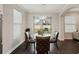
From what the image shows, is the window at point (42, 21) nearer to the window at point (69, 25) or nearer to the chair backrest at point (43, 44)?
the window at point (69, 25)

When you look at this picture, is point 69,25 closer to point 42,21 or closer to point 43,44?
point 42,21

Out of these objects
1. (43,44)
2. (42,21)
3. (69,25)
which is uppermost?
(42,21)

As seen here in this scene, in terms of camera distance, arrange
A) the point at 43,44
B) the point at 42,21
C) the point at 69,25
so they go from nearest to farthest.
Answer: the point at 43,44 → the point at 69,25 → the point at 42,21

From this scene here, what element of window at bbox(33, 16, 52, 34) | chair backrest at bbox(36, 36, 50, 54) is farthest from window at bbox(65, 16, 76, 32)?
chair backrest at bbox(36, 36, 50, 54)

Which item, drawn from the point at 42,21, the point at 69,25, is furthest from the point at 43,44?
the point at 69,25

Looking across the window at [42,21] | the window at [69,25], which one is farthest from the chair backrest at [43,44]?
the window at [69,25]

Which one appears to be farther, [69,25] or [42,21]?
[42,21]

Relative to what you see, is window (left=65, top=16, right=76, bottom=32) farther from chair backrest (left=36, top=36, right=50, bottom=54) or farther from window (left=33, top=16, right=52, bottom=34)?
chair backrest (left=36, top=36, right=50, bottom=54)

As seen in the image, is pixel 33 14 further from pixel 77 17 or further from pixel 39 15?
pixel 77 17

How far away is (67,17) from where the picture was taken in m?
10.7

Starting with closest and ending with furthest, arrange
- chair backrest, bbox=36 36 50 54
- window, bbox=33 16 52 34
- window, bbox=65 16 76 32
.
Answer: chair backrest, bbox=36 36 50 54
window, bbox=65 16 76 32
window, bbox=33 16 52 34
